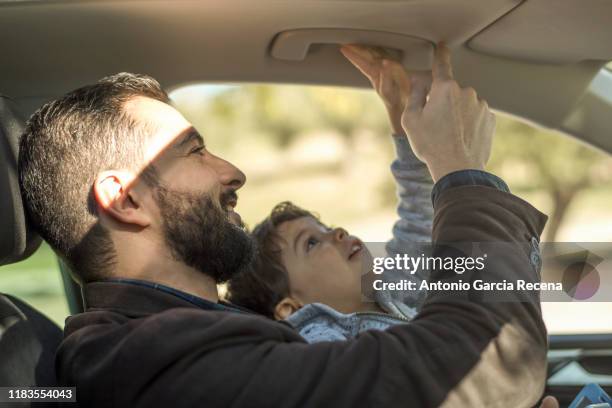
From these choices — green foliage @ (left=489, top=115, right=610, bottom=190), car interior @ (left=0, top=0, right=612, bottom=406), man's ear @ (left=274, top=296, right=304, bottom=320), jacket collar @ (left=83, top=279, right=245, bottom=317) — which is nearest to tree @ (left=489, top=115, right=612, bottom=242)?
green foliage @ (left=489, top=115, right=610, bottom=190)

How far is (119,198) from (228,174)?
0.25 m

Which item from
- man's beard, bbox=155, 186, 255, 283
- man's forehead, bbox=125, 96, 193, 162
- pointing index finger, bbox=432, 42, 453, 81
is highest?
pointing index finger, bbox=432, 42, 453, 81

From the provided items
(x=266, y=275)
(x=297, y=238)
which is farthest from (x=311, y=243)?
(x=266, y=275)

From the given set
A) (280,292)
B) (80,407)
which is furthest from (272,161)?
(80,407)

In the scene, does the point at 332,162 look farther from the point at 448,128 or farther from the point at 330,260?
the point at 448,128

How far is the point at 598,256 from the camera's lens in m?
2.38

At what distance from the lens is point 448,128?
1705 millimetres

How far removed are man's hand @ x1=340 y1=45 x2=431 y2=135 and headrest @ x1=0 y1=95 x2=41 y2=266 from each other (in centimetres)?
86

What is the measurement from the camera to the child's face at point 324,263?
240 centimetres

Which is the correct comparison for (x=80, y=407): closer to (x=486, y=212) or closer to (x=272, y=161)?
(x=486, y=212)

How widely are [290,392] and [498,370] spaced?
364 mm

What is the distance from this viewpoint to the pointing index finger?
1896 mm

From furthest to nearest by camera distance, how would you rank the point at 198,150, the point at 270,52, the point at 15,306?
the point at 270,52 < the point at 15,306 < the point at 198,150

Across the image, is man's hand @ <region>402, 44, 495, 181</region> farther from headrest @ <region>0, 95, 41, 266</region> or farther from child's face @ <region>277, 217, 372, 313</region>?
headrest @ <region>0, 95, 41, 266</region>
